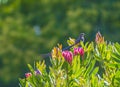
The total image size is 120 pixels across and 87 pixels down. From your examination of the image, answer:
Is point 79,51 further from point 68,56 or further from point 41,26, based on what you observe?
point 41,26

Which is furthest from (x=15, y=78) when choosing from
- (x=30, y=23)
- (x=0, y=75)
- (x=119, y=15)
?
(x=119, y=15)

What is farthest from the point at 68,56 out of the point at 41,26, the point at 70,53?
the point at 41,26

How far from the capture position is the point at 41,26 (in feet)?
70.6

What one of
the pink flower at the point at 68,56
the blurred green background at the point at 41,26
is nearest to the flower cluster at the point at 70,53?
the pink flower at the point at 68,56

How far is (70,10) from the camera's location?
20.6m

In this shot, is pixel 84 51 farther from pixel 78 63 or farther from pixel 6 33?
pixel 6 33

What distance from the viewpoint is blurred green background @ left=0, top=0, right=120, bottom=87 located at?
19.2m

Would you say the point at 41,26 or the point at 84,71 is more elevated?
the point at 41,26

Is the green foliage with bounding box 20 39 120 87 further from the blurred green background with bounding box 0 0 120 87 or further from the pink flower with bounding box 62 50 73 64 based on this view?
the blurred green background with bounding box 0 0 120 87

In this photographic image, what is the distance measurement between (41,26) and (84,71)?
1972cm

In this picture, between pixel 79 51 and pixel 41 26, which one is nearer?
pixel 79 51

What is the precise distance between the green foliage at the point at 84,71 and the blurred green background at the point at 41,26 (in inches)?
650

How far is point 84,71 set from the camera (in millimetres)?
1820

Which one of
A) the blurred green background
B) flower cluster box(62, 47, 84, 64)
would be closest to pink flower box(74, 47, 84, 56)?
flower cluster box(62, 47, 84, 64)
